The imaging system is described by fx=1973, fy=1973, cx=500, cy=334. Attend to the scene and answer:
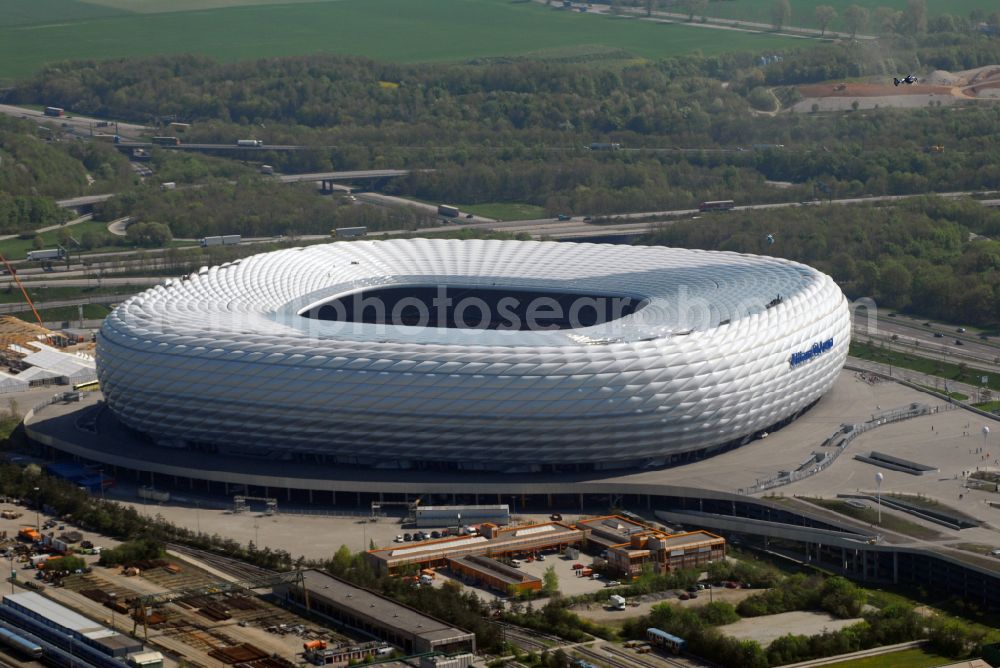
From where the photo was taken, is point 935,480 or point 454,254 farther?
point 454,254

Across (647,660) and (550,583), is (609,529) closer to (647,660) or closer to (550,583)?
(550,583)

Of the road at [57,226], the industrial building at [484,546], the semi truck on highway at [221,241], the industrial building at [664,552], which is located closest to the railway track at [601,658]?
the industrial building at [664,552]

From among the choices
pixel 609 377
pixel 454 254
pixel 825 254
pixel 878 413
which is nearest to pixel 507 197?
pixel 825 254

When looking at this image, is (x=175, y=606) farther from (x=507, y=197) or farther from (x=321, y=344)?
(x=507, y=197)

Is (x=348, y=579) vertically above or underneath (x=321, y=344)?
underneath

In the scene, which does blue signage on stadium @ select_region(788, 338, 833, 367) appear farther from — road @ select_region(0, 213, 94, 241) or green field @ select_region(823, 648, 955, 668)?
road @ select_region(0, 213, 94, 241)

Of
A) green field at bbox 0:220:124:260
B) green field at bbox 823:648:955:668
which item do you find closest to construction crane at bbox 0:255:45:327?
green field at bbox 0:220:124:260

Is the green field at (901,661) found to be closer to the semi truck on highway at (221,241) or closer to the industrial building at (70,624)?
the industrial building at (70,624)

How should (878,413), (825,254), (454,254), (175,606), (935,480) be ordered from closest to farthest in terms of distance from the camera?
(175,606) < (935,480) < (878,413) < (454,254) < (825,254)
